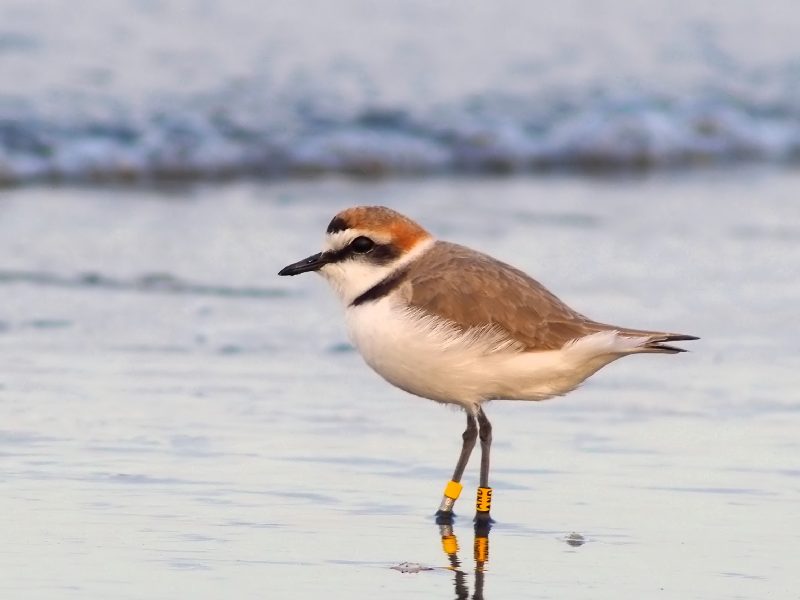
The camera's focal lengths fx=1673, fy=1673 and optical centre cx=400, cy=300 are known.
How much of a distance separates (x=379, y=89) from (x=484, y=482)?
909cm

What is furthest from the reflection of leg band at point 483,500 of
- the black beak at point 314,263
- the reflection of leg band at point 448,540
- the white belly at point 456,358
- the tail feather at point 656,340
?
the black beak at point 314,263

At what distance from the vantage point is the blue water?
1300 centimetres

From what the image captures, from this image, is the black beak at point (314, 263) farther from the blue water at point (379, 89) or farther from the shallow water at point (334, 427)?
the blue water at point (379, 89)

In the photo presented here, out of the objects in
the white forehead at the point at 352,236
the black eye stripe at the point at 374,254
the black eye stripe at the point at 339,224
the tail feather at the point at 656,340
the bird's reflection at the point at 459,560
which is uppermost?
the black eye stripe at the point at 339,224

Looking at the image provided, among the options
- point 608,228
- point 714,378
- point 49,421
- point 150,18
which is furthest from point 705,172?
point 49,421

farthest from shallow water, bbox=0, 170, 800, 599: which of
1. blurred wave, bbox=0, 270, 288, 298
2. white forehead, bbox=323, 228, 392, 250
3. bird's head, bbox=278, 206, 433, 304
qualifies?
white forehead, bbox=323, 228, 392, 250

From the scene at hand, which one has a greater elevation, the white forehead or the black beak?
the white forehead

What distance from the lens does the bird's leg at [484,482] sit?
5562 millimetres

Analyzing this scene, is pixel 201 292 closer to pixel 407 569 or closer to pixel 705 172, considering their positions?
pixel 407 569

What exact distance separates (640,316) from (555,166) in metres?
5.21

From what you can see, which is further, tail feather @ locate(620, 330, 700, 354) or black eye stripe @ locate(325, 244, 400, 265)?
black eye stripe @ locate(325, 244, 400, 265)

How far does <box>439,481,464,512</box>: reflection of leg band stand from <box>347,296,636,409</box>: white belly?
274 mm

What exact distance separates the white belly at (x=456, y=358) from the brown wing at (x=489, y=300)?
0.18ft

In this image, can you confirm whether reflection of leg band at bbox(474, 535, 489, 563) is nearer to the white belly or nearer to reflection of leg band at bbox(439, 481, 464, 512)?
reflection of leg band at bbox(439, 481, 464, 512)
